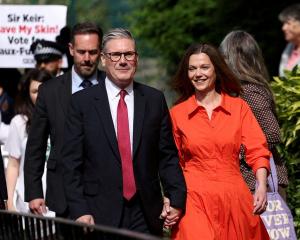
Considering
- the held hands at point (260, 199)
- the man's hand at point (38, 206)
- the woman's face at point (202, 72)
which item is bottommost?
the man's hand at point (38, 206)

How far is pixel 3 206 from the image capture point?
741 cm

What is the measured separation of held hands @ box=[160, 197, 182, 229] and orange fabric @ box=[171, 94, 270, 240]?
177 mm

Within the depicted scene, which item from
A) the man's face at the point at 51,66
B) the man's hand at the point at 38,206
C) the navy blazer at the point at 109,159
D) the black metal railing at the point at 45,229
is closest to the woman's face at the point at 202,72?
the navy blazer at the point at 109,159

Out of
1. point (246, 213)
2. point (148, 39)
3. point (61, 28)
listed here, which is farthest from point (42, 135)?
point (148, 39)

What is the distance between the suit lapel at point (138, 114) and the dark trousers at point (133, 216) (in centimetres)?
29

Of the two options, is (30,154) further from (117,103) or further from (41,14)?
(41,14)

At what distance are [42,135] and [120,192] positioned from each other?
1.15 m

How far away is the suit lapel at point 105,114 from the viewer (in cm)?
669

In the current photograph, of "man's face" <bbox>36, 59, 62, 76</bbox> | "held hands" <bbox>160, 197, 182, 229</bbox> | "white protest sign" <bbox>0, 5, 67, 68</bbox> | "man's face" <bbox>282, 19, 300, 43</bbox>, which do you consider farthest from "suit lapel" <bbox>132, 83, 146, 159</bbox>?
"man's face" <bbox>282, 19, 300, 43</bbox>

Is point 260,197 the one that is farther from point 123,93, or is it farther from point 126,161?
point 123,93

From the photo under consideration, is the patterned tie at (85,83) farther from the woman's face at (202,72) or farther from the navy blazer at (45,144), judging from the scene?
the woman's face at (202,72)

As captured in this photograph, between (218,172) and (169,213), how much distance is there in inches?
19.2

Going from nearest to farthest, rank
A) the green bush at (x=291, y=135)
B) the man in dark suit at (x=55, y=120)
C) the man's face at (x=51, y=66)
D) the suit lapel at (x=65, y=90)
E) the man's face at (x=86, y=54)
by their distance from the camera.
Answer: the man in dark suit at (x=55, y=120) → the suit lapel at (x=65, y=90) → the man's face at (x=86, y=54) → the green bush at (x=291, y=135) → the man's face at (x=51, y=66)

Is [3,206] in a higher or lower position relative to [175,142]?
A: lower
